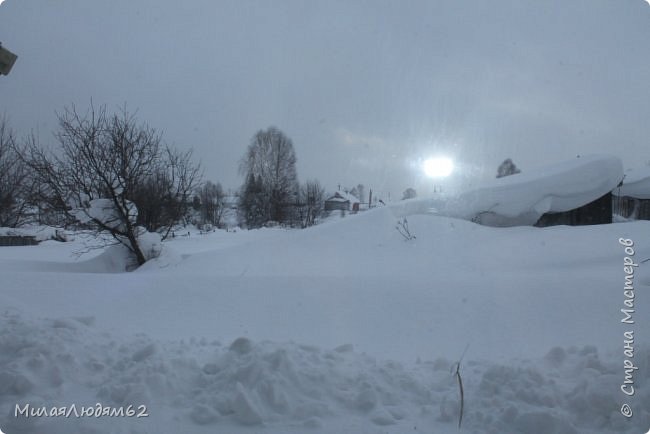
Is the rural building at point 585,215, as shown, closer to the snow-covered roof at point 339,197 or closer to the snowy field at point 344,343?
the snowy field at point 344,343

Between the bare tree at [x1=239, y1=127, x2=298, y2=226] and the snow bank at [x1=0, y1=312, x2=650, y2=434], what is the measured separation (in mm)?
26628

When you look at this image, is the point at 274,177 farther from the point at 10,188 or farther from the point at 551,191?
the point at 551,191

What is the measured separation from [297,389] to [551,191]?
9717mm

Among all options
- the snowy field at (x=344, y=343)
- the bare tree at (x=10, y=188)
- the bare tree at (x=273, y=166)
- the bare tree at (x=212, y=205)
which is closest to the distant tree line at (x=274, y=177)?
the bare tree at (x=273, y=166)

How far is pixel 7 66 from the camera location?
3982mm

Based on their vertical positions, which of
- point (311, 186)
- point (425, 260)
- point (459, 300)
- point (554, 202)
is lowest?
point (459, 300)

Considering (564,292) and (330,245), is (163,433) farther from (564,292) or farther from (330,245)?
(330,245)

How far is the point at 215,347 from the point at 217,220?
38625 millimetres

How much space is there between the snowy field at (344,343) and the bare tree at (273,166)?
22395mm

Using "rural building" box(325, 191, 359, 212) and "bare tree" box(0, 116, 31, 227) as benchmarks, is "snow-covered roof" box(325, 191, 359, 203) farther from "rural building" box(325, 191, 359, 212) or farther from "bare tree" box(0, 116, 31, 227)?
"bare tree" box(0, 116, 31, 227)

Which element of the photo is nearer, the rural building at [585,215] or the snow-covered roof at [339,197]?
the rural building at [585,215]

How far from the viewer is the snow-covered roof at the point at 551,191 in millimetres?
9539

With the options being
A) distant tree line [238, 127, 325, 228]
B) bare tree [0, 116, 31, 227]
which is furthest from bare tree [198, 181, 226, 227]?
bare tree [0, 116, 31, 227]

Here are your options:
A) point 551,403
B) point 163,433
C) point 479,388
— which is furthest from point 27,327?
point 551,403
